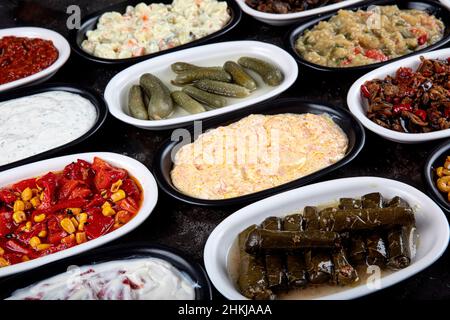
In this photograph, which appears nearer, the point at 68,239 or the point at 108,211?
the point at 68,239

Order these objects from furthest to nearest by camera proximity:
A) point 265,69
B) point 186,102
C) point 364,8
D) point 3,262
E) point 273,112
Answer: point 364,8, point 265,69, point 186,102, point 273,112, point 3,262

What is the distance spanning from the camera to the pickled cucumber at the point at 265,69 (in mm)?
4327

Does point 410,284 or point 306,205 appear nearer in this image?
point 410,284

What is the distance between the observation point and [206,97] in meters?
4.20

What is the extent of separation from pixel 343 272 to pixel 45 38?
377 centimetres

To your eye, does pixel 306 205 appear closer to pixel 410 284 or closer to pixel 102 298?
pixel 410 284

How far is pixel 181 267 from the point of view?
9.64 feet

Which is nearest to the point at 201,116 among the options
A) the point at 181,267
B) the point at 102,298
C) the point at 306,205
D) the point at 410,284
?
the point at 306,205

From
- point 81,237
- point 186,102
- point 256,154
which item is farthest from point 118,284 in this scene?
point 186,102

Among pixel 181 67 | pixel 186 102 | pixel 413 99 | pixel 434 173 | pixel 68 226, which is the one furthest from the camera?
pixel 181 67

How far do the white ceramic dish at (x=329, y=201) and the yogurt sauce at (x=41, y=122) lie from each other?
1.53 meters

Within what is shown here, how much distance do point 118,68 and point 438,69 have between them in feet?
8.87

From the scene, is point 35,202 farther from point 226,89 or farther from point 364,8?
point 364,8

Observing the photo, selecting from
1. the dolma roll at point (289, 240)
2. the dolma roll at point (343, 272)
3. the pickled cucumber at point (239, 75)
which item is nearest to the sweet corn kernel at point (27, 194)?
the dolma roll at point (289, 240)
